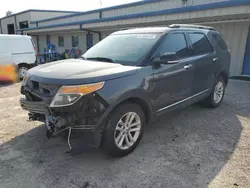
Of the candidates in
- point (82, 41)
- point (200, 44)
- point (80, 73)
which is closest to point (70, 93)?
point (80, 73)

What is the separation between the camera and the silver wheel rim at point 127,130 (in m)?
2.96

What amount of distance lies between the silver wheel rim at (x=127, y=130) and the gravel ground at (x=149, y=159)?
0.20 meters

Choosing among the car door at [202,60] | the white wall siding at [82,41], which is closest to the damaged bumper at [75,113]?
the car door at [202,60]

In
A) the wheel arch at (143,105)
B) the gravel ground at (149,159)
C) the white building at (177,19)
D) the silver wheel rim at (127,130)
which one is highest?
the white building at (177,19)

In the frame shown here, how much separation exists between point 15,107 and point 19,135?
1879 mm

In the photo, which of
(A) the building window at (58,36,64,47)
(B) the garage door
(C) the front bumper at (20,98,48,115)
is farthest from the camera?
(A) the building window at (58,36,64,47)

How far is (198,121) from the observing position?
4.36 metres

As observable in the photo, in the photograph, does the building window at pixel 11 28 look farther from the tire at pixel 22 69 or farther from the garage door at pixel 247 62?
the garage door at pixel 247 62

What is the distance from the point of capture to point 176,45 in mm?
3721

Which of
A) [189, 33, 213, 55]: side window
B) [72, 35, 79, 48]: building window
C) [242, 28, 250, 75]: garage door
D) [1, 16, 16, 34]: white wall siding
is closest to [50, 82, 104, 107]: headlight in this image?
[189, 33, 213, 55]: side window

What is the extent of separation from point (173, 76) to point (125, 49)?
3.01 ft

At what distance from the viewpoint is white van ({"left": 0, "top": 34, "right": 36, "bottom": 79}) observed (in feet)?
29.1

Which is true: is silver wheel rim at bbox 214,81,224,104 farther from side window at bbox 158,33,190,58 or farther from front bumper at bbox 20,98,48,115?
front bumper at bbox 20,98,48,115

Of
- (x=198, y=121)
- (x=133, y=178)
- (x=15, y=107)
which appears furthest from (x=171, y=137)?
(x=15, y=107)
